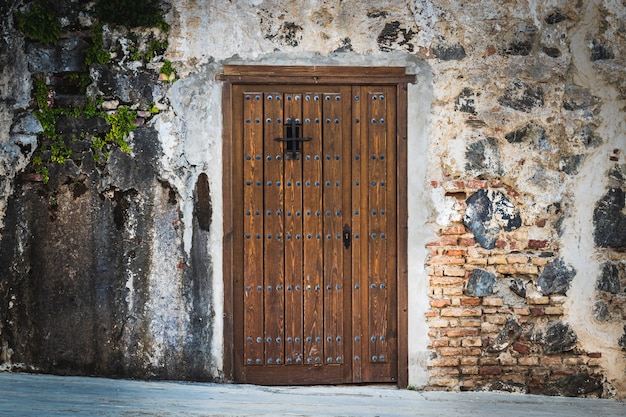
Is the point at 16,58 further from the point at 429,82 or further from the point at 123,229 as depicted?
the point at 429,82

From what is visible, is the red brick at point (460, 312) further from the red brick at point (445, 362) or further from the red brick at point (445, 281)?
the red brick at point (445, 362)

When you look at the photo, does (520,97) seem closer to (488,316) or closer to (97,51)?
(488,316)

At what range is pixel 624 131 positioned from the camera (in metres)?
5.05

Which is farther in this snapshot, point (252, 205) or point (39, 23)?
point (252, 205)

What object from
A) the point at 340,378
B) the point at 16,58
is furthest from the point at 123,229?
the point at 340,378

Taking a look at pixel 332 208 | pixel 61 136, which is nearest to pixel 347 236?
pixel 332 208

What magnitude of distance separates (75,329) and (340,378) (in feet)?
5.95

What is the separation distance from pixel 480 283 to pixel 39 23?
340 cm

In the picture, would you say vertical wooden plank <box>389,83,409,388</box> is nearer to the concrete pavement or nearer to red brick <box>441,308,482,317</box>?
red brick <box>441,308,482,317</box>

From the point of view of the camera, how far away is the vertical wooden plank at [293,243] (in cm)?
505

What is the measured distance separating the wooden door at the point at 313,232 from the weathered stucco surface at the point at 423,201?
0.18 meters

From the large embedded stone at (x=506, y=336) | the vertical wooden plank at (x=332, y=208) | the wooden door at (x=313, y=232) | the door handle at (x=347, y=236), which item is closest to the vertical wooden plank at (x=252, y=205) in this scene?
the wooden door at (x=313, y=232)

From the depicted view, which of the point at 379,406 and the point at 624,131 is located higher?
the point at 624,131

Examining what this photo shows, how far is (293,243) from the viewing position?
5.05 m
